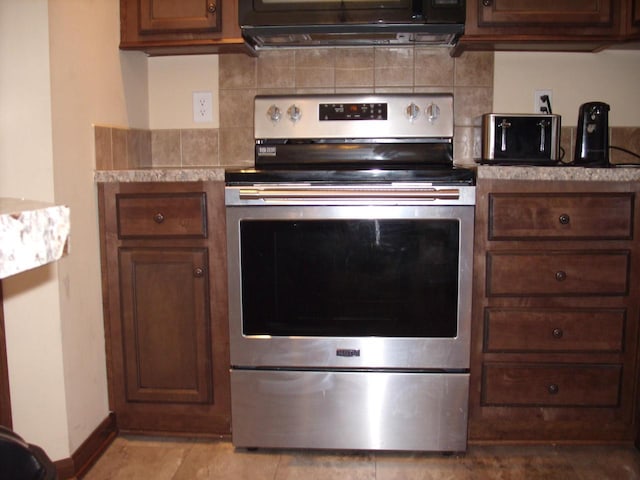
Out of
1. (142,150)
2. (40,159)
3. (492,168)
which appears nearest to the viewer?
(40,159)

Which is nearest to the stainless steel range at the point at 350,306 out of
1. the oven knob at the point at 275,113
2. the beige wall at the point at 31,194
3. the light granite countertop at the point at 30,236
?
the oven knob at the point at 275,113

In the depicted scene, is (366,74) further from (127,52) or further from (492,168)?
(127,52)

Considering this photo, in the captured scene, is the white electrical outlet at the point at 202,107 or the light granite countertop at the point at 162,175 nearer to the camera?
the light granite countertop at the point at 162,175

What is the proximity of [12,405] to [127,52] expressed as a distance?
1.27m

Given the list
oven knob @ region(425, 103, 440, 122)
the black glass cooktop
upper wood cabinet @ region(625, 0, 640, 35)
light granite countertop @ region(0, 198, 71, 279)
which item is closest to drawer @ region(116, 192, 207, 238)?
the black glass cooktop

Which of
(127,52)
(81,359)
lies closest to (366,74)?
(127,52)

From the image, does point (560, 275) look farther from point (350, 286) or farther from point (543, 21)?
point (543, 21)

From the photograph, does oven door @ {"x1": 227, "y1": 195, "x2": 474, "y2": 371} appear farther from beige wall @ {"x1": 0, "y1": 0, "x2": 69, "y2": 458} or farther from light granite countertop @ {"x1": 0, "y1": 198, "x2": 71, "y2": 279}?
light granite countertop @ {"x1": 0, "y1": 198, "x2": 71, "y2": 279}

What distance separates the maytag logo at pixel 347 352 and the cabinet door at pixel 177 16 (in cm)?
118

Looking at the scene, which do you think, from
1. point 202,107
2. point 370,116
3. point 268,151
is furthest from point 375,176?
point 202,107

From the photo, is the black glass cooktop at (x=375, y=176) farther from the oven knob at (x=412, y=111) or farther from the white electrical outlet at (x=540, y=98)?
the white electrical outlet at (x=540, y=98)

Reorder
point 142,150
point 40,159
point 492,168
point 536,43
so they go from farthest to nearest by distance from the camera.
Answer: point 142,150 → point 536,43 → point 492,168 → point 40,159

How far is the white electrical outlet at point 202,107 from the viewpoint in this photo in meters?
2.16

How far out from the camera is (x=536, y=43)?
1.88 meters
